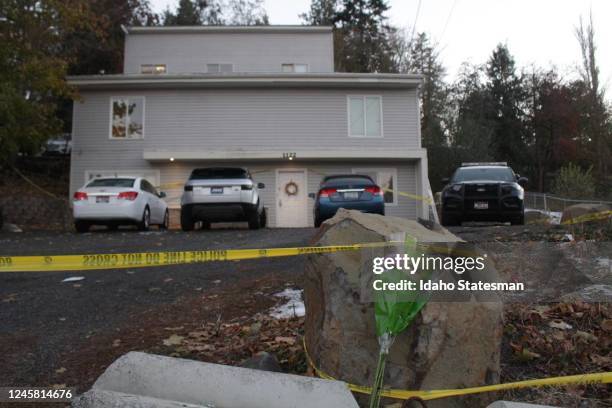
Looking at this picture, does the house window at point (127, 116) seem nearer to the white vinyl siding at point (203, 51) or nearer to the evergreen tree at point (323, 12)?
the white vinyl siding at point (203, 51)

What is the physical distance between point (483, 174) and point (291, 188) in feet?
28.4

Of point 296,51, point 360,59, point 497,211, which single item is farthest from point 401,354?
point 360,59

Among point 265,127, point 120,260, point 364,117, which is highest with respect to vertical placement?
point 364,117

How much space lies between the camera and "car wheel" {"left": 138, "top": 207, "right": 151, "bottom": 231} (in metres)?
14.7

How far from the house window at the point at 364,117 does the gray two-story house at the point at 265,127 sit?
0.04 m

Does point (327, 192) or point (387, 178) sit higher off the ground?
point (387, 178)

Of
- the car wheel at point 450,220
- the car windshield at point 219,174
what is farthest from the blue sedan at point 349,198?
the car windshield at point 219,174

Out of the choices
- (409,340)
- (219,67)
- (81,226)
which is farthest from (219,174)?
(219,67)

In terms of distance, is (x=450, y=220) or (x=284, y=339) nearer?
(x=284, y=339)

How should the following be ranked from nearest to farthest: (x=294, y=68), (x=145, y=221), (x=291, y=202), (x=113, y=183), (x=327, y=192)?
(x=327, y=192) < (x=113, y=183) < (x=145, y=221) < (x=291, y=202) < (x=294, y=68)

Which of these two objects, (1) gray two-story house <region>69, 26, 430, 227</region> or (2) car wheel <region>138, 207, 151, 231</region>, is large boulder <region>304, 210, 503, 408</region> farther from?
(1) gray two-story house <region>69, 26, 430, 227</region>

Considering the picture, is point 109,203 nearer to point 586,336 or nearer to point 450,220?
point 450,220

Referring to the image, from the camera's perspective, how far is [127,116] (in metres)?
21.1

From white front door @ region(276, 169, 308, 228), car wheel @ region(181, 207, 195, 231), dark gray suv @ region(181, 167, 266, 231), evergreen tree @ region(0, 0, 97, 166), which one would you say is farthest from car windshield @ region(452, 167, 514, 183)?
evergreen tree @ region(0, 0, 97, 166)
